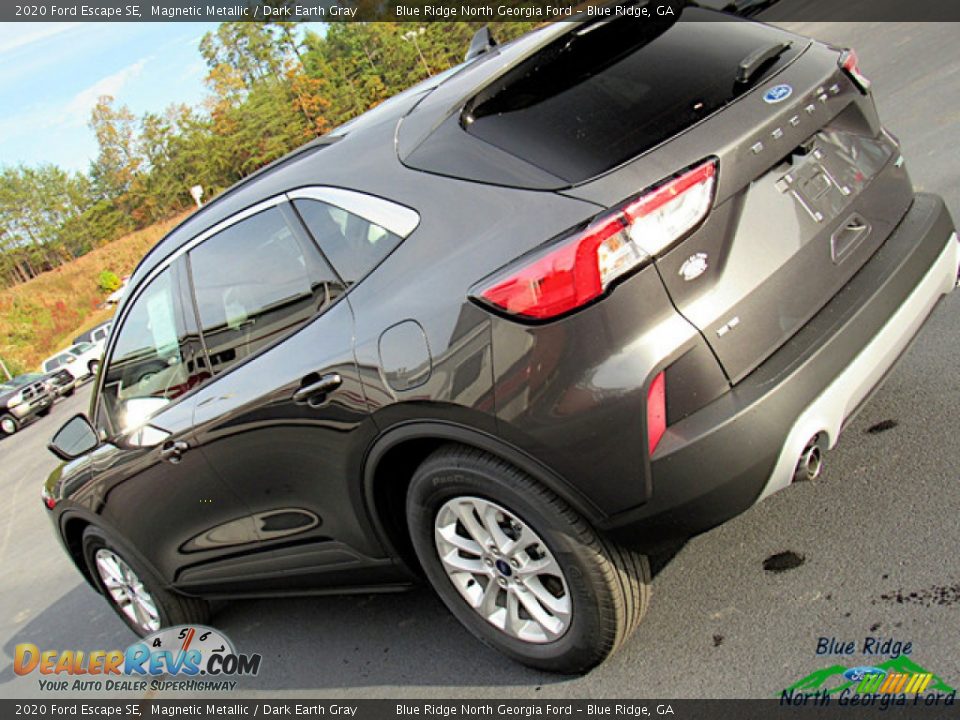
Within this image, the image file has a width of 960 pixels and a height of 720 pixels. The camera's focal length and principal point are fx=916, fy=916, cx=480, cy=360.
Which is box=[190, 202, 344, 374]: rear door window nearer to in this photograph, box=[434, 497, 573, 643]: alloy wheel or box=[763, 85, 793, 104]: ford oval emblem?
box=[434, 497, 573, 643]: alloy wheel

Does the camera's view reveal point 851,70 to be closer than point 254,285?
Yes

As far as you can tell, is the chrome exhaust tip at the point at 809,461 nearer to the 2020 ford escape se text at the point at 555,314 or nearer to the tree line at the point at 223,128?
the 2020 ford escape se text at the point at 555,314

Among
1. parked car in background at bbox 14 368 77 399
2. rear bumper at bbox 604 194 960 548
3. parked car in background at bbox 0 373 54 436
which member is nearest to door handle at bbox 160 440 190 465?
rear bumper at bbox 604 194 960 548

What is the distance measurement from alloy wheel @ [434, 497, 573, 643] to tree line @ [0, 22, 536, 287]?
45087 mm

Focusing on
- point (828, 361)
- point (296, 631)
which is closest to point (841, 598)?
point (828, 361)

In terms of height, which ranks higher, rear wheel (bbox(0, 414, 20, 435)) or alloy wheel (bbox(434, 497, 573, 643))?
alloy wheel (bbox(434, 497, 573, 643))

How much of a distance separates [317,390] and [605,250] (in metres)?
1.20

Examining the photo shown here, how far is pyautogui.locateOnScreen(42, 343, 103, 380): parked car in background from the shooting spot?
30.1 m

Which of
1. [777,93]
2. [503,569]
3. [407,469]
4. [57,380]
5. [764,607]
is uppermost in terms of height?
[777,93]

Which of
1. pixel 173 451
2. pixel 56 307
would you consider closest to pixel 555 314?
pixel 173 451

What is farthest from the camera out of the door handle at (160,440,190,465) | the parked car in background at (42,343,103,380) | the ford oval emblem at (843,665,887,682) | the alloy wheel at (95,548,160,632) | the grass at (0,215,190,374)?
the grass at (0,215,190,374)

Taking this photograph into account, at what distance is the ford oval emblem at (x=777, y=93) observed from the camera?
2.90 metres

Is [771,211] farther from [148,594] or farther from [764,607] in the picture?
[148,594]

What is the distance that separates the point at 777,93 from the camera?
2.94 meters
